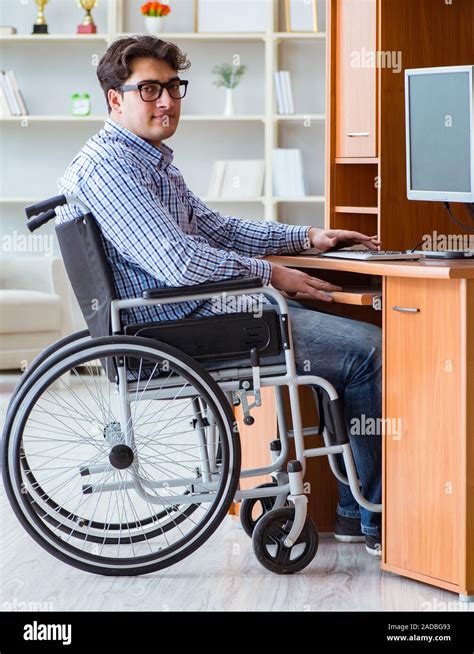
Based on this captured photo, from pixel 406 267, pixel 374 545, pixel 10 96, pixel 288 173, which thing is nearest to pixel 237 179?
pixel 288 173

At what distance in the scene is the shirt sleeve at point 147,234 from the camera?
2.31 m

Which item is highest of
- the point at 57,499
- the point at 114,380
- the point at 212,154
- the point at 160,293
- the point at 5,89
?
the point at 5,89

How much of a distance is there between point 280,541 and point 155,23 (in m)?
4.04

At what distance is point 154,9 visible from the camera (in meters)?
5.75

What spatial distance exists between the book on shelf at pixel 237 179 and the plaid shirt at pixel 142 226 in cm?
326

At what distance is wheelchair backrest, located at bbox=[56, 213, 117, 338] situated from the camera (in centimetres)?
232

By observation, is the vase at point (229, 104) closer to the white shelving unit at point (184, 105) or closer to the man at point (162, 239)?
the white shelving unit at point (184, 105)

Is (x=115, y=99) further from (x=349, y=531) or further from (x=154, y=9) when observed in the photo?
(x=154, y=9)

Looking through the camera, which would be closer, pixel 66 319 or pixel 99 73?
pixel 99 73

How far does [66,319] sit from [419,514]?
11.1 ft

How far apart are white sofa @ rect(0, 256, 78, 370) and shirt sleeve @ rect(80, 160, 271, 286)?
115 inches
